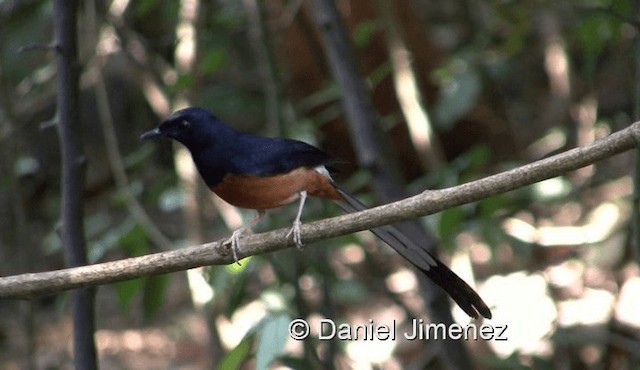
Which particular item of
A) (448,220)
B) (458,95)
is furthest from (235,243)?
(458,95)

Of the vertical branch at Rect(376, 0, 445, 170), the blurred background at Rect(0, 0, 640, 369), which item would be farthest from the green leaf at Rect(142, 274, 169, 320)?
the vertical branch at Rect(376, 0, 445, 170)

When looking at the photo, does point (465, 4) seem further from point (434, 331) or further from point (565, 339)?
point (434, 331)

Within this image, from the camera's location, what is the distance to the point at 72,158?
8.09 ft

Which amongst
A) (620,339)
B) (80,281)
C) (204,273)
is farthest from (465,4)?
(80,281)

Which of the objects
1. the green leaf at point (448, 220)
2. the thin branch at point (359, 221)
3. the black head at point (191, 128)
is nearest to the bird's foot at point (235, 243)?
the thin branch at point (359, 221)

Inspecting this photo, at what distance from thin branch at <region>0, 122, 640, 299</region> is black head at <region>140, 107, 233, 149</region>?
2.34 feet

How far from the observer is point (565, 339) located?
12.4 ft

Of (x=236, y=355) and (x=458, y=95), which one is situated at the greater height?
(x=458, y=95)

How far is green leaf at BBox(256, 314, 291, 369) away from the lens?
7.02ft

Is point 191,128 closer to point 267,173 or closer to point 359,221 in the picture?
point 267,173

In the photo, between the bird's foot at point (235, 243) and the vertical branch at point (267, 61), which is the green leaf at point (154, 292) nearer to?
the bird's foot at point (235, 243)

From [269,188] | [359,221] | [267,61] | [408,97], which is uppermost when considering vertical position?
[408,97]

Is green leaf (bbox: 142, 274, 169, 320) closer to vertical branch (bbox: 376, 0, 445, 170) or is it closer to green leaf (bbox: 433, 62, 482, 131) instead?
vertical branch (bbox: 376, 0, 445, 170)

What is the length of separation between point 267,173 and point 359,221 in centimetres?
70
